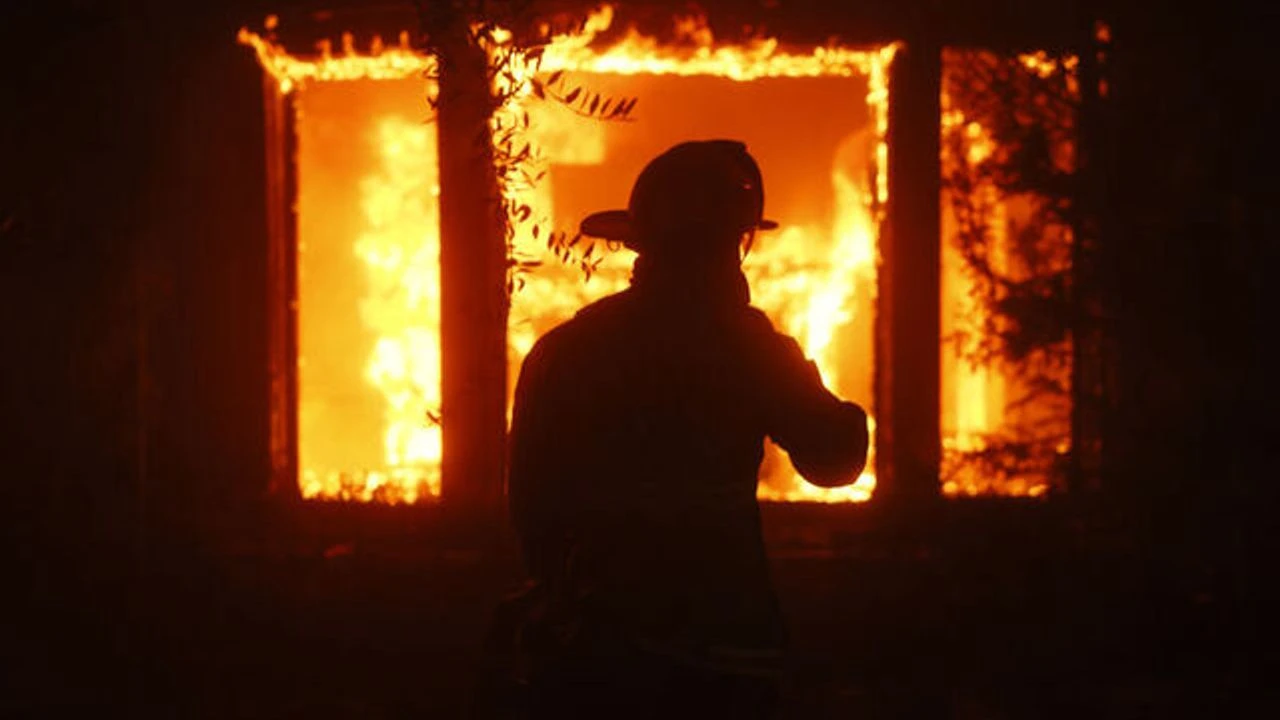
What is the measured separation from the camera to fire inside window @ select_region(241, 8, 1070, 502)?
571cm

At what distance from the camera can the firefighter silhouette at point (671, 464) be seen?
245 cm

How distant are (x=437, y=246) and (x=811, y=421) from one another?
358 centimetres

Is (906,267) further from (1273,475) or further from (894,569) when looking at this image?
(1273,475)

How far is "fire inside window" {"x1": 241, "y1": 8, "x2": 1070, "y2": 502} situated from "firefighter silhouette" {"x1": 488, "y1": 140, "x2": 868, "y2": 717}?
3206 mm

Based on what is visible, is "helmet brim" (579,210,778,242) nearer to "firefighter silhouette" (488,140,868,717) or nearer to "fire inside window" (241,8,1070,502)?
"firefighter silhouette" (488,140,868,717)

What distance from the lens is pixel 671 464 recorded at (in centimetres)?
244

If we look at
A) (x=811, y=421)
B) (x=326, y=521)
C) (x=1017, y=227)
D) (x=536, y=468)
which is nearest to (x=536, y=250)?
(x=326, y=521)

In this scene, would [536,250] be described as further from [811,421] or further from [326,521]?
[811,421]

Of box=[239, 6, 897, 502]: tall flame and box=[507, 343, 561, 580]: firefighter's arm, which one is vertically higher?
box=[239, 6, 897, 502]: tall flame

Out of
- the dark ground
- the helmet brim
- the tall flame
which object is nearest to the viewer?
the helmet brim

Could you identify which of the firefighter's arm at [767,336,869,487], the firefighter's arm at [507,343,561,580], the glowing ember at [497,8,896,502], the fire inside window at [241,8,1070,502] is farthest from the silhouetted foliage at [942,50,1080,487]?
the firefighter's arm at [507,343,561,580]

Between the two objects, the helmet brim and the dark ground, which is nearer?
the helmet brim

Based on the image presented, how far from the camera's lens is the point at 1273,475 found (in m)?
5.43

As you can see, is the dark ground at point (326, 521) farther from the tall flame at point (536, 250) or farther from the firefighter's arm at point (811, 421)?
the firefighter's arm at point (811, 421)
